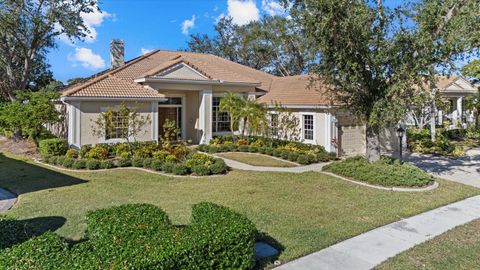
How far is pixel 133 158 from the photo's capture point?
16109 mm

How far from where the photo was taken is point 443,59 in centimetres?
1287

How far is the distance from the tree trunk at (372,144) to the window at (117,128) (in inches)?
459

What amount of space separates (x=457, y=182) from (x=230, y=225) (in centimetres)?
1188

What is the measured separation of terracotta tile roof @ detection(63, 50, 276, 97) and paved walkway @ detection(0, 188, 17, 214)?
7585mm

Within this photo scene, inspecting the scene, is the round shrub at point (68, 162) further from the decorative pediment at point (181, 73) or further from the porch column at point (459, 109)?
the porch column at point (459, 109)

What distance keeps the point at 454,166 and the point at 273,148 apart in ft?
30.5

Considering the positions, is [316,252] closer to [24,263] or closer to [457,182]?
[24,263]

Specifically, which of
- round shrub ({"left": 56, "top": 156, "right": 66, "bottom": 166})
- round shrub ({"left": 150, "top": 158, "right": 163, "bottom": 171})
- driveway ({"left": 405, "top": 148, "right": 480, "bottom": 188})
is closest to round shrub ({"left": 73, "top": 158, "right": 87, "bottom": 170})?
round shrub ({"left": 56, "top": 156, "right": 66, "bottom": 166})

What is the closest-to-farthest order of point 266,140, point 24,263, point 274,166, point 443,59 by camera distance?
1. point 24,263
2. point 443,59
3. point 274,166
4. point 266,140

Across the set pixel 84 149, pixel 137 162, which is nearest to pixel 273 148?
pixel 137 162

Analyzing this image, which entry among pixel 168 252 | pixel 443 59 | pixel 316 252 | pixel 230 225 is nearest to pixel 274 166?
pixel 443 59

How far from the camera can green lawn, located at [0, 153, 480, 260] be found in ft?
26.0

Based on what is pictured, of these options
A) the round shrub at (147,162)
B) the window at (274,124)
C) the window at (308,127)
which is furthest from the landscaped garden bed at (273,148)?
the round shrub at (147,162)

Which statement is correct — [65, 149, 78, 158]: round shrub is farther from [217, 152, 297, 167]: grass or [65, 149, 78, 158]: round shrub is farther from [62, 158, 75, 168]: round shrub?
[217, 152, 297, 167]: grass
